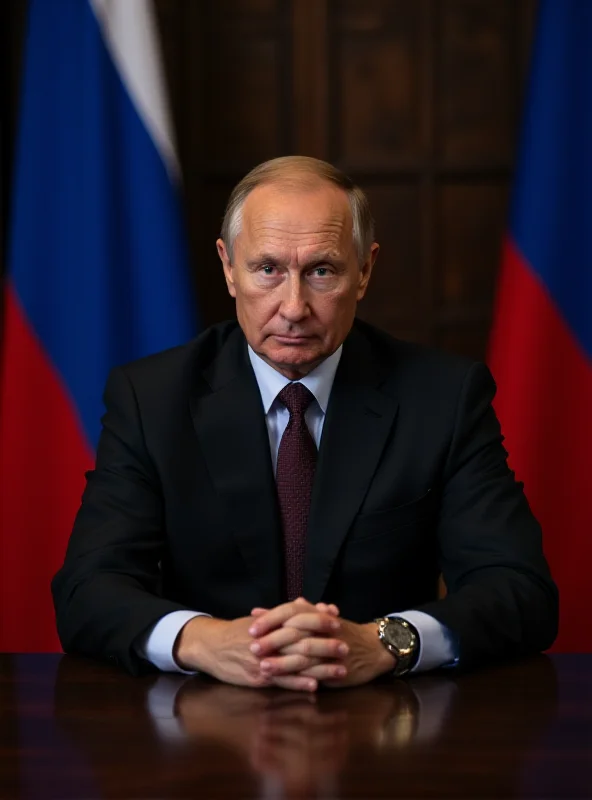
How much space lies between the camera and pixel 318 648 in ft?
5.97

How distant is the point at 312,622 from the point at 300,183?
3.17 ft

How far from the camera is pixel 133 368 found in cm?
256

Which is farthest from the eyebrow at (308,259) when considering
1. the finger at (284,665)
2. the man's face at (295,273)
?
the finger at (284,665)

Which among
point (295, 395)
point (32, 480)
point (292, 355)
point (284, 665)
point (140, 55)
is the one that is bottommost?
point (32, 480)

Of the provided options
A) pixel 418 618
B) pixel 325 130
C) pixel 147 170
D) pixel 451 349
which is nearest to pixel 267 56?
pixel 325 130

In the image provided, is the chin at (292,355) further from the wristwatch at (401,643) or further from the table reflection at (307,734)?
the table reflection at (307,734)

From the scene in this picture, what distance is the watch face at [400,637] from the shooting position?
6.27 feet

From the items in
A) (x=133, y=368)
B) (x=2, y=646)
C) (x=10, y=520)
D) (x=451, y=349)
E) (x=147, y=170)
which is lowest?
(x=2, y=646)

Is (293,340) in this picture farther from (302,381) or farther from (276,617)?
(276,617)

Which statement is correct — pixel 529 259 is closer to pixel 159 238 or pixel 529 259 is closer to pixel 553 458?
pixel 553 458

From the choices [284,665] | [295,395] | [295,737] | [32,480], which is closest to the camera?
[295,737]

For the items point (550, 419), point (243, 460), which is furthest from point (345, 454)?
point (550, 419)

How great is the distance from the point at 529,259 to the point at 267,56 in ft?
4.23

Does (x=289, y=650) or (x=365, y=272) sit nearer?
(x=289, y=650)
